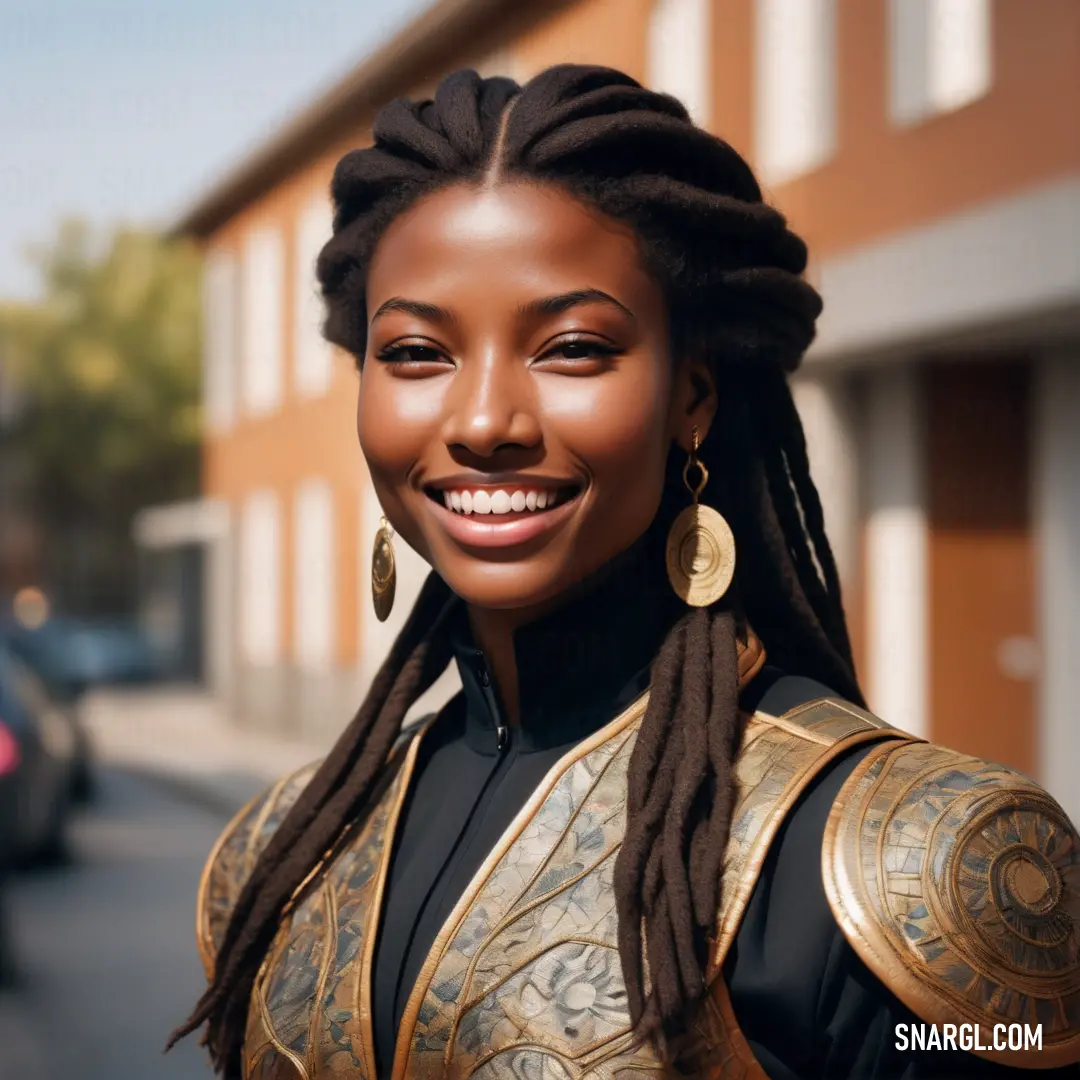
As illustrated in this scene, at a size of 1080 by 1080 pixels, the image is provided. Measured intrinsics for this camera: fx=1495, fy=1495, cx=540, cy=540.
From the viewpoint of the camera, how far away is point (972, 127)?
6883 mm

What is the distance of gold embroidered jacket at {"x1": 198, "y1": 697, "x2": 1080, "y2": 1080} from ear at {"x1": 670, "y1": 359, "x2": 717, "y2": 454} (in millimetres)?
301

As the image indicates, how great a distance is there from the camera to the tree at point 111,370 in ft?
104

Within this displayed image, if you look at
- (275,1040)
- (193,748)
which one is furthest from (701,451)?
(193,748)

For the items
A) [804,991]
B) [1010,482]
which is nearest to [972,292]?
[1010,482]

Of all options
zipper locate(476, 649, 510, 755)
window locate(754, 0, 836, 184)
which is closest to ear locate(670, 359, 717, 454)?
zipper locate(476, 649, 510, 755)

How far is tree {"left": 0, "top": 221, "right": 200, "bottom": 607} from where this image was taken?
1246 inches

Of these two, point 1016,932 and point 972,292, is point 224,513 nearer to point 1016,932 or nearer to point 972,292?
point 972,292

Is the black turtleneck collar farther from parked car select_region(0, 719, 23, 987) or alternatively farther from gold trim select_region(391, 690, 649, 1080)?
parked car select_region(0, 719, 23, 987)

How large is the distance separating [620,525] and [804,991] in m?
0.48

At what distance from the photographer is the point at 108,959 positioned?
6887mm

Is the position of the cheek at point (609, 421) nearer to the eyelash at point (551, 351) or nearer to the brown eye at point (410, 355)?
the eyelash at point (551, 351)

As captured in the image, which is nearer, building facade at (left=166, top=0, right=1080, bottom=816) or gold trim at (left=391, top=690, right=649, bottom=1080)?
gold trim at (left=391, top=690, right=649, bottom=1080)

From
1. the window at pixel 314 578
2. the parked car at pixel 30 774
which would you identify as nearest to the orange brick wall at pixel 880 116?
Answer: the parked car at pixel 30 774

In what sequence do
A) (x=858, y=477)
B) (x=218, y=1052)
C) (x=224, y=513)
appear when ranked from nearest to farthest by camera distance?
(x=218, y=1052) → (x=858, y=477) → (x=224, y=513)
